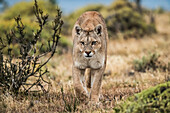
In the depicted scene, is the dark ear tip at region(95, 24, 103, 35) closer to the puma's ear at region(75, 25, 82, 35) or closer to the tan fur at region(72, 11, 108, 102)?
the tan fur at region(72, 11, 108, 102)

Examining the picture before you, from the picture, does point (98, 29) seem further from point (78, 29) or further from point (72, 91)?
point (72, 91)

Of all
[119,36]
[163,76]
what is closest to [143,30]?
[119,36]

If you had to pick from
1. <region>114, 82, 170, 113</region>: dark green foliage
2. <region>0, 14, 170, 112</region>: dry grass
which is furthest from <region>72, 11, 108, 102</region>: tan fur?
<region>114, 82, 170, 113</region>: dark green foliage

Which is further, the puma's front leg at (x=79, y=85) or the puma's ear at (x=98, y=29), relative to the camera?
the puma's ear at (x=98, y=29)

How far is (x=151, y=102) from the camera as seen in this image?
3.79m

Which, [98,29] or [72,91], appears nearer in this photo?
[98,29]

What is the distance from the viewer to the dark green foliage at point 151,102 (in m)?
3.68

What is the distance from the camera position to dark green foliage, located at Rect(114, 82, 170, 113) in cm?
368

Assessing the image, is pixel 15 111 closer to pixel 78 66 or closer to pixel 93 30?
pixel 78 66

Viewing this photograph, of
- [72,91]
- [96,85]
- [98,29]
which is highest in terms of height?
[98,29]

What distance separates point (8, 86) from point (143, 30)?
42.6 ft

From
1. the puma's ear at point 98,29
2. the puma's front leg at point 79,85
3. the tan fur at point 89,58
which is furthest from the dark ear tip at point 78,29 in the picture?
the puma's front leg at point 79,85


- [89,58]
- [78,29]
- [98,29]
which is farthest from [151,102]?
[78,29]

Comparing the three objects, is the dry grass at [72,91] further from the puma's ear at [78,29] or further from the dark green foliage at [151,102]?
the puma's ear at [78,29]
